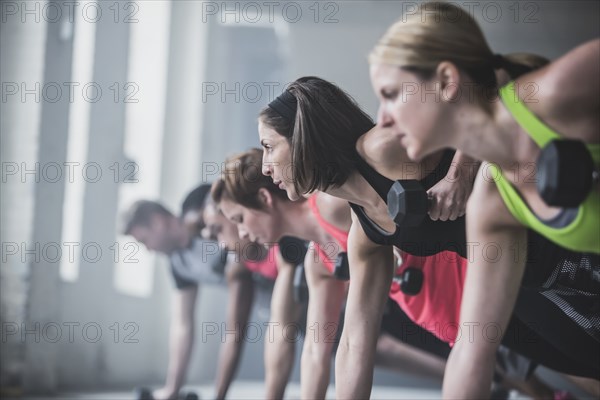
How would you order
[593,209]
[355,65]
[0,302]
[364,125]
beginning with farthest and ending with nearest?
[0,302], [355,65], [364,125], [593,209]

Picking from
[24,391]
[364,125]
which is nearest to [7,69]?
[24,391]

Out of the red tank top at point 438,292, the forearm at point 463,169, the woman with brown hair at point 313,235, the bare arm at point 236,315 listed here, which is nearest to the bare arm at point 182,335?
the bare arm at point 236,315

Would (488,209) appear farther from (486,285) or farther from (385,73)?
(385,73)

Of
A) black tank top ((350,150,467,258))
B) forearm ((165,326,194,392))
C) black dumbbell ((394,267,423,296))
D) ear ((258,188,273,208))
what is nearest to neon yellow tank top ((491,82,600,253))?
black tank top ((350,150,467,258))

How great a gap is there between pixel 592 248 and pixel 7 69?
3001 mm

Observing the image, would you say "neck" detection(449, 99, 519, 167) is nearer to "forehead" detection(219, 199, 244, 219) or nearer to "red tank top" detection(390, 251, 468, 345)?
"red tank top" detection(390, 251, 468, 345)

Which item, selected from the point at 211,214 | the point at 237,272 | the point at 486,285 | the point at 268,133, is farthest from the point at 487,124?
the point at 237,272

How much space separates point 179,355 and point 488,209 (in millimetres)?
2353

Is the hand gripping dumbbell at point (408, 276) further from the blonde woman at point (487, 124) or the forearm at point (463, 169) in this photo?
the blonde woman at point (487, 124)

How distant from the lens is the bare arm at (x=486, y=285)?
1055 mm

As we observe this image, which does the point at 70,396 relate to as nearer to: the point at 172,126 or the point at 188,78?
the point at 172,126

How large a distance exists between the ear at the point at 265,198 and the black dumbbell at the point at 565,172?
115 centimetres

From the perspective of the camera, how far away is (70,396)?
11.0ft

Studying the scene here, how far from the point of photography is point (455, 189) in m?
1.29
